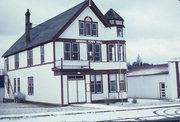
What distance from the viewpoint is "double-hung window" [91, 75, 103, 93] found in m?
34.7

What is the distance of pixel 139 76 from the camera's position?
42.4m

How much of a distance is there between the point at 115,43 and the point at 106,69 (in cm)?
340

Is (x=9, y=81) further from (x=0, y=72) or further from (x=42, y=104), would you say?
(x=42, y=104)

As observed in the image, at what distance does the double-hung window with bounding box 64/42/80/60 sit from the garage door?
9.83 feet

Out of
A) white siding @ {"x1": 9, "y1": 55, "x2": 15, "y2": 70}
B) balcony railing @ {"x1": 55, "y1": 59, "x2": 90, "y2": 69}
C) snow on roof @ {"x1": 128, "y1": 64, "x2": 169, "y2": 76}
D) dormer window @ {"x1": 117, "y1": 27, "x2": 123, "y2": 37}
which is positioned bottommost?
snow on roof @ {"x1": 128, "y1": 64, "x2": 169, "y2": 76}

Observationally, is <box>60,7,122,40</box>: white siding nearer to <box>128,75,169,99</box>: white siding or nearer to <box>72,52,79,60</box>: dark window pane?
<box>72,52,79,60</box>: dark window pane

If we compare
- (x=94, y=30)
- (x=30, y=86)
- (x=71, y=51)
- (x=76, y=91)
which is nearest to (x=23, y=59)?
(x=30, y=86)

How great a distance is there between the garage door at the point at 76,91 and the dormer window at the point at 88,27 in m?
5.97

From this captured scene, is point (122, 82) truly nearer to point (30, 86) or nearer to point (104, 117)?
point (30, 86)

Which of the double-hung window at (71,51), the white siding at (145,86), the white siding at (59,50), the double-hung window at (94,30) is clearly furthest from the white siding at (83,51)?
the white siding at (145,86)

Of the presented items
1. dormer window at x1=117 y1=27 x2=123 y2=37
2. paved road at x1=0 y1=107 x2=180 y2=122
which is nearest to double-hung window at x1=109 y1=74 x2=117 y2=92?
dormer window at x1=117 y1=27 x2=123 y2=37

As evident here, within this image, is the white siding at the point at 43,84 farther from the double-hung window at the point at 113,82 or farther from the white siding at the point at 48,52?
the double-hung window at the point at 113,82

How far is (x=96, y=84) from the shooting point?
3497 cm

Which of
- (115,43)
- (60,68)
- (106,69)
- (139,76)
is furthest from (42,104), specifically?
(139,76)
